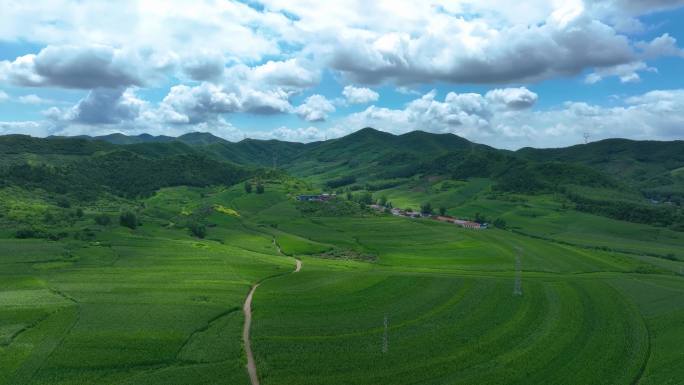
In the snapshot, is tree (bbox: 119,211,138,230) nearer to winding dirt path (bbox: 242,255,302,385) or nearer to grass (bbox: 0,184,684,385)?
grass (bbox: 0,184,684,385)

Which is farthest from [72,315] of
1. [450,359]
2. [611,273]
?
[611,273]

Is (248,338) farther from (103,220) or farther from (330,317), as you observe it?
(103,220)

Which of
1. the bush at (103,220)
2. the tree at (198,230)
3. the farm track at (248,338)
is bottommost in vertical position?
the farm track at (248,338)

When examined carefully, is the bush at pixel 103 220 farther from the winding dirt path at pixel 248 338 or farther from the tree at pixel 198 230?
the winding dirt path at pixel 248 338

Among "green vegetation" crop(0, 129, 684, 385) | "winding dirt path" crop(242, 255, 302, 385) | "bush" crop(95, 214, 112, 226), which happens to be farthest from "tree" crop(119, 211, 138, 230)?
"winding dirt path" crop(242, 255, 302, 385)

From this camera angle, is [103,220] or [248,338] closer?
[248,338]

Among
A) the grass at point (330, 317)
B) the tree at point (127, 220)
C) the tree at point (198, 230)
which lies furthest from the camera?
the tree at point (198, 230)

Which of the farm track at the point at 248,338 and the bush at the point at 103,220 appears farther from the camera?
the bush at the point at 103,220

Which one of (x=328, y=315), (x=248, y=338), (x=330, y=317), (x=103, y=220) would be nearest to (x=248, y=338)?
(x=248, y=338)

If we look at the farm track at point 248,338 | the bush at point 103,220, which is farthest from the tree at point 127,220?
the farm track at point 248,338
